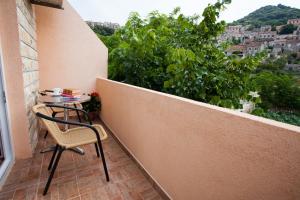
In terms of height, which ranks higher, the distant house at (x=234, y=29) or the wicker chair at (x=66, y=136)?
the distant house at (x=234, y=29)

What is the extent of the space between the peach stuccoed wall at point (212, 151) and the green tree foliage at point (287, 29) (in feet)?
5.78

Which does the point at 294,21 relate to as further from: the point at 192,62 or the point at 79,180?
the point at 79,180

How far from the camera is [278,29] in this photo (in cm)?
224

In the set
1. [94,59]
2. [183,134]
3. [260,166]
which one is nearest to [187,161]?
Result: [183,134]

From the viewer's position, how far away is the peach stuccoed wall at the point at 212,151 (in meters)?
0.84

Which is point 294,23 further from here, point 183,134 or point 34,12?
point 34,12

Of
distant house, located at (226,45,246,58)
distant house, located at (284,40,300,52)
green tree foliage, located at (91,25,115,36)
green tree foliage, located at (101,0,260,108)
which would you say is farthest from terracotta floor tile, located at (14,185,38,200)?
green tree foliage, located at (91,25,115,36)

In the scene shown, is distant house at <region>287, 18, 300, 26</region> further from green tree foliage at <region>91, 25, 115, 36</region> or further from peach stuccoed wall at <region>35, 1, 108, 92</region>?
green tree foliage at <region>91, 25, 115, 36</region>

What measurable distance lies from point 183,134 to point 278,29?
2001 millimetres

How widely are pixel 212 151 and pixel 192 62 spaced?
1.73 m

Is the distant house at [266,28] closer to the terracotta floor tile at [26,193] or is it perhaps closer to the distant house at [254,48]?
the distant house at [254,48]

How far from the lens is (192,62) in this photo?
265 centimetres

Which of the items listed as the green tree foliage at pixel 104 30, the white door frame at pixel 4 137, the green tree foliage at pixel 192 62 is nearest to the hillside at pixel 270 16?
the green tree foliage at pixel 192 62

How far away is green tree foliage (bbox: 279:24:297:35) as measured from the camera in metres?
2.09
